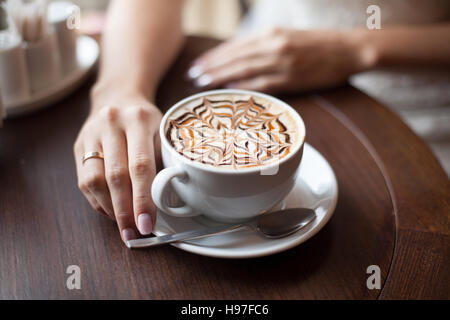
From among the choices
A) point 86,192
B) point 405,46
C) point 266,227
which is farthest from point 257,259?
point 405,46

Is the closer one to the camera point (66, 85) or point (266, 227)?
point (266, 227)

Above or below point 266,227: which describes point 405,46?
above

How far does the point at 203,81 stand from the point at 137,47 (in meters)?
0.16

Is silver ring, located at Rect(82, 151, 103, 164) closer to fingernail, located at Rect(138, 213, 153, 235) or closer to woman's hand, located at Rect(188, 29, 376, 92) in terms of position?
fingernail, located at Rect(138, 213, 153, 235)

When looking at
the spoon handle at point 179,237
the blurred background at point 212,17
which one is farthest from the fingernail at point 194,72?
the blurred background at point 212,17

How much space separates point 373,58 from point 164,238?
0.65 m

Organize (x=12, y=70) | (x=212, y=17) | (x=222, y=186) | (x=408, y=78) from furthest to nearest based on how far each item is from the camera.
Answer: (x=212, y=17) → (x=408, y=78) → (x=12, y=70) → (x=222, y=186)

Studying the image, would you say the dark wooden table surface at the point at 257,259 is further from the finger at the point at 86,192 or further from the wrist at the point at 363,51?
the wrist at the point at 363,51

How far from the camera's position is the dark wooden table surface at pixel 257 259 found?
518 millimetres

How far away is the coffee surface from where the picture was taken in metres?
0.55

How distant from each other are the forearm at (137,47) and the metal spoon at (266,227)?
32cm

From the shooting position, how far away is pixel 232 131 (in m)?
0.59

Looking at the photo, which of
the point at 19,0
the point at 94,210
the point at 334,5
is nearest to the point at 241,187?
the point at 94,210

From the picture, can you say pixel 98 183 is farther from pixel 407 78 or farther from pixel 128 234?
pixel 407 78
